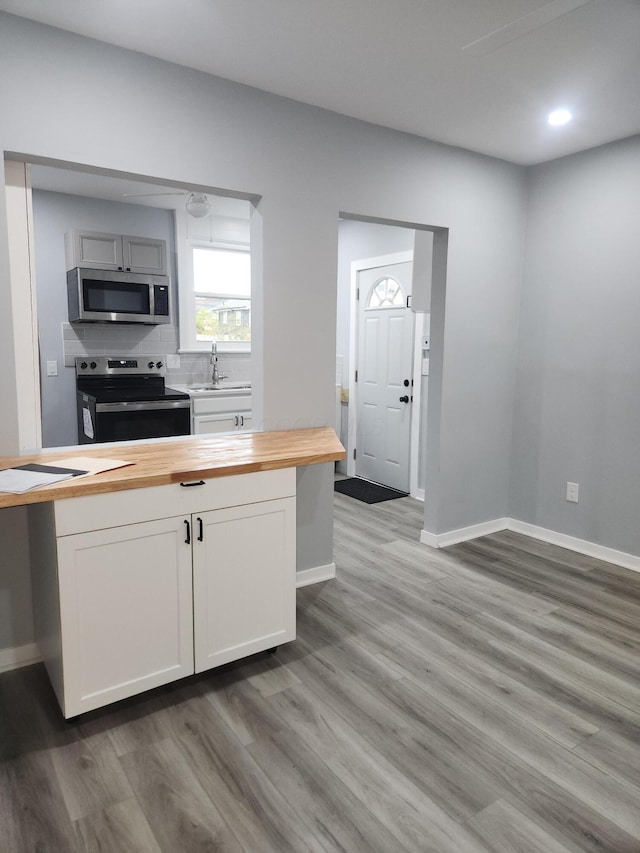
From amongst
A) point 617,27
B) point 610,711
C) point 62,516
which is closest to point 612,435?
point 610,711

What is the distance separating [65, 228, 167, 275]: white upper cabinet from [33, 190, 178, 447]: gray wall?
174mm

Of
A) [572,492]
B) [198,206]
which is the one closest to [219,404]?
[198,206]

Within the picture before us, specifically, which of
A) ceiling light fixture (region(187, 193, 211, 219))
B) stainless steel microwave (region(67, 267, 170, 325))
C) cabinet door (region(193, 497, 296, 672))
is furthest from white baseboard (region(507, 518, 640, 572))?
stainless steel microwave (region(67, 267, 170, 325))

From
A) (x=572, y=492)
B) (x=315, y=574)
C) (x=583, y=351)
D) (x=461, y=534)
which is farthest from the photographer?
(x=461, y=534)

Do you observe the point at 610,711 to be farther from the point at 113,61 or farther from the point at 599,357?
the point at 113,61

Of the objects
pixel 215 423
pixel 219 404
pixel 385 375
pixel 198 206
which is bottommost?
pixel 215 423

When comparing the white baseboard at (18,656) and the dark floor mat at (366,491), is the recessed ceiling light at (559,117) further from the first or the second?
the white baseboard at (18,656)

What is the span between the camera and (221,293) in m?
5.34

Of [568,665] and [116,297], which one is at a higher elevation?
[116,297]

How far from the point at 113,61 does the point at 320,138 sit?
1015 millimetres

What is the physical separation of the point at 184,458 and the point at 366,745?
48.1 inches

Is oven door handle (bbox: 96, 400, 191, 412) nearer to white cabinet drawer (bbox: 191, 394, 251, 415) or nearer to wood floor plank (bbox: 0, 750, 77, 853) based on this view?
white cabinet drawer (bbox: 191, 394, 251, 415)

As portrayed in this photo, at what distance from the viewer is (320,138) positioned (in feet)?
9.33

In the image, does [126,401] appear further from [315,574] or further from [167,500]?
[167,500]
